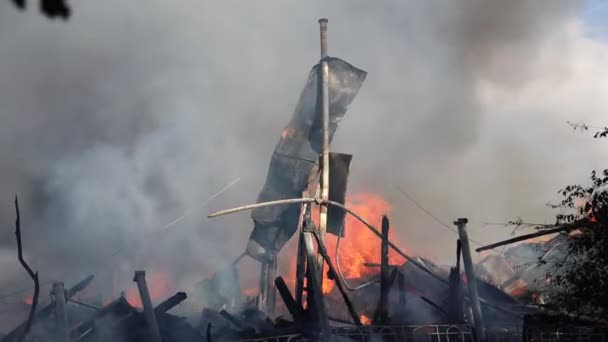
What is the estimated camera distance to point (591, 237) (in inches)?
412

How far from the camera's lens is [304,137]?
12953 mm

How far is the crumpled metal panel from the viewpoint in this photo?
505 inches

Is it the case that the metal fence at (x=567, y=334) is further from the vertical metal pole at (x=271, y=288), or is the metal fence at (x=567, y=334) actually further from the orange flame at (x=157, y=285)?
the orange flame at (x=157, y=285)

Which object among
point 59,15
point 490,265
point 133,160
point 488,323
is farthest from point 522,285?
point 59,15

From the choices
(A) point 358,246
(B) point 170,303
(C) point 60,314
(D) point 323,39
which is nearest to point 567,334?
(B) point 170,303

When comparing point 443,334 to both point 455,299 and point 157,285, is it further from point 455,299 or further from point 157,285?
point 157,285

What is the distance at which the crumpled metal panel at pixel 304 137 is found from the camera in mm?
12828

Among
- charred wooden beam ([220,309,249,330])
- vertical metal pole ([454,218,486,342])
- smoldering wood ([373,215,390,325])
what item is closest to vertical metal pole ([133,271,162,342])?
charred wooden beam ([220,309,249,330])

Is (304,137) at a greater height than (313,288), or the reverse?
(304,137)

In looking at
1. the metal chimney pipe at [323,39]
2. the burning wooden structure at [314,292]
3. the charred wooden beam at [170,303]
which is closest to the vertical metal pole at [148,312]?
the burning wooden structure at [314,292]

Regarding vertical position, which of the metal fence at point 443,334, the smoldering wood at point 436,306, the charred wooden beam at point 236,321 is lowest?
the metal fence at point 443,334

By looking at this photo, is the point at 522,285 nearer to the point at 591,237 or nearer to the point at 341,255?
the point at 341,255

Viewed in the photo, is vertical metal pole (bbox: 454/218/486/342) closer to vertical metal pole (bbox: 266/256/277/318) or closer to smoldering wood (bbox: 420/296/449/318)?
smoldering wood (bbox: 420/296/449/318)

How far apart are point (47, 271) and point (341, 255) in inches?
405
